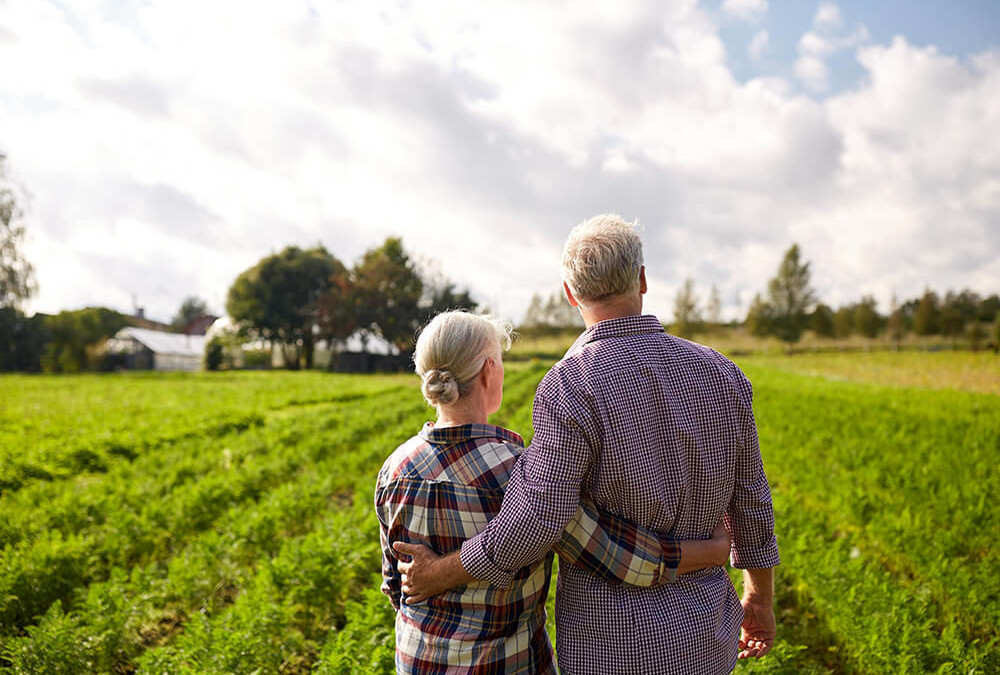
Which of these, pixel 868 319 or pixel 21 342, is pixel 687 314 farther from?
pixel 21 342

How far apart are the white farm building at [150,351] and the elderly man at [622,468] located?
54666mm

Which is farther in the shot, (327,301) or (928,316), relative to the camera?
(928,316)

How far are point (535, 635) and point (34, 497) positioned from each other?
7.89 meters

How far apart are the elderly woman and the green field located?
4.90ft

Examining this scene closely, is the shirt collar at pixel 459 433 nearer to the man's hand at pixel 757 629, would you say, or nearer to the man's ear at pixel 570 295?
the man's ear at pixel 570 295

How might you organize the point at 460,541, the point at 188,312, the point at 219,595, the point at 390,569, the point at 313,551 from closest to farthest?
the point at 460,541
the point at 390,569
the point at 313,551
the point at 219,595
the point at 188,312

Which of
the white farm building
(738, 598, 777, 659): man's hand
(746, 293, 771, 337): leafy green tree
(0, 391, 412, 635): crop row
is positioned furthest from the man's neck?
(746, 293, 771, 337): leafy green tree

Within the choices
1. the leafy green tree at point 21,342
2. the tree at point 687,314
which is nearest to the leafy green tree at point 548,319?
the tree at point 687,314

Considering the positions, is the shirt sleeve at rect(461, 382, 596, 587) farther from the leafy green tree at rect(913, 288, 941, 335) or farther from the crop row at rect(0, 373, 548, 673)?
the leafy green tree at rect(913, 288, 941, 335)

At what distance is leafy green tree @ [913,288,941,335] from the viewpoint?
5678 cm

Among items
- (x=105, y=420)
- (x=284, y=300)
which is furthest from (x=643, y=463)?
(x=284, y=300)

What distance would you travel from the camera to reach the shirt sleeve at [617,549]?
1.60 metres

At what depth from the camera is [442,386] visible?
1798 millimetres

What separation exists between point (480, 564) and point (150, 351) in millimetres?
55382
